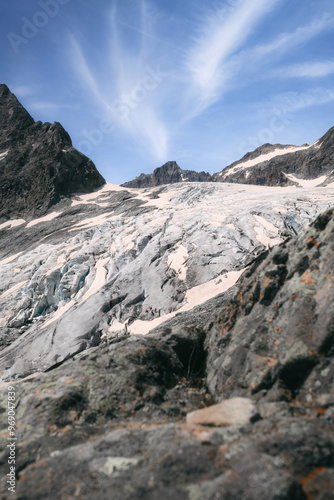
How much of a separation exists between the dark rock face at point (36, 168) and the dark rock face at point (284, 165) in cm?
7591

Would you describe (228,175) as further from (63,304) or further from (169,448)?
(169,448)

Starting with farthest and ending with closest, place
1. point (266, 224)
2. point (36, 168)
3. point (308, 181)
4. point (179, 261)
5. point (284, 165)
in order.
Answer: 1. point (284, 165)
2. point (308, 181)
3. point (36, 168)
4. point (266, 224)
5. point (179, 261)

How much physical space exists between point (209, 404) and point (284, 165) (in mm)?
154475

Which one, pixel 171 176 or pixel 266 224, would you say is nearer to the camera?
pixel 266 224

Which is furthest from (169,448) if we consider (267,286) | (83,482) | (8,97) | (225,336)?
(8,97)

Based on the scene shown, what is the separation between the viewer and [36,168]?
79688 mm

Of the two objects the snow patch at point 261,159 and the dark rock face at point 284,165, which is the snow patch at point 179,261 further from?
the snow patch at point 261,159

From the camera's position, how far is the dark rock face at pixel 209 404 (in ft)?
10.4

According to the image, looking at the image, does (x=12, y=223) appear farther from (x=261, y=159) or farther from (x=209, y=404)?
(x=261, y=159)

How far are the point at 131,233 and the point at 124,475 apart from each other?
28540 millimetres

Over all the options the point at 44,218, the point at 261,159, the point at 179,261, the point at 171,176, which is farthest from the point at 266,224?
the point at 171,176

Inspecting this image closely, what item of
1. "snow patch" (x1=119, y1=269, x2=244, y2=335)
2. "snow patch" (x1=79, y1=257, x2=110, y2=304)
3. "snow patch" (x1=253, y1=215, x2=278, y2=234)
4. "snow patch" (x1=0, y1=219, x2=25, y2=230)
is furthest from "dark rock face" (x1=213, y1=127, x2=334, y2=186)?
"snow patch" (x1=0, y1=219, x2=25, y2=230)

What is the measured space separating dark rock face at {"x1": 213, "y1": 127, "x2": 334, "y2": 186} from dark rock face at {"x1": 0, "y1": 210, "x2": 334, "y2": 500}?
3530 inches

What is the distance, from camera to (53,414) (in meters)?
5.29
